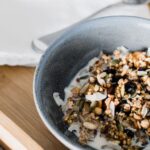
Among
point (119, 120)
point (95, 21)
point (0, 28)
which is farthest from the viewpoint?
point (0, 28)

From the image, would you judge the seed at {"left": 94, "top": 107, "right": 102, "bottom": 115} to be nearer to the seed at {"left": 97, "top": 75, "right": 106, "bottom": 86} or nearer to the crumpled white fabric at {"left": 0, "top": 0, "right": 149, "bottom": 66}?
the seed at {"left": 97, "top": 75, "right": 106, "bottom": 86}

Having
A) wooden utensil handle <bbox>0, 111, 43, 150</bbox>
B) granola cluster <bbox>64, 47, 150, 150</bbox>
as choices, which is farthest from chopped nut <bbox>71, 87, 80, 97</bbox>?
wooden utensil handle <bbox>0, 111, 43, 150</bbox>

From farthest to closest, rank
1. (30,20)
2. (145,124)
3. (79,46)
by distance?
(30,20)
(79,46)
(145,124)

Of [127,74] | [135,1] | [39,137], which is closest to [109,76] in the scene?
[127,74]

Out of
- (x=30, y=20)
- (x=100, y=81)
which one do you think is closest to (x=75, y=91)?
(x=100, y=81)

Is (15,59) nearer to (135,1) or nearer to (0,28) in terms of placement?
(0,28)

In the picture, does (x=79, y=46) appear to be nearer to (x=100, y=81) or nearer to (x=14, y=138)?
(x=100, y=81)

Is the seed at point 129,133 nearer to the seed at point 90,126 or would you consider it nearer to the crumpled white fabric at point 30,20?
the seed at point 90,126
